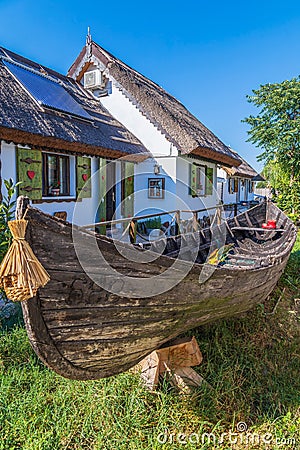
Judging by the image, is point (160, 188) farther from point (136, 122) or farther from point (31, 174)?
point (31, 174)

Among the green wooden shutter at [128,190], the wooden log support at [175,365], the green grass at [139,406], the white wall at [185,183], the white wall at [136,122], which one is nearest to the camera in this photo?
the green grass at [139,406]

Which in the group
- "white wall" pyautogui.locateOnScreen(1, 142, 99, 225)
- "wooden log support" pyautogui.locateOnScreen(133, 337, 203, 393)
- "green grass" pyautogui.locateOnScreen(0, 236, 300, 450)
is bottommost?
"green grass" pyautogui.locateOnScreen(0, 236, 300, 450)

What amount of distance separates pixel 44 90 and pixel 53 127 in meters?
1.74

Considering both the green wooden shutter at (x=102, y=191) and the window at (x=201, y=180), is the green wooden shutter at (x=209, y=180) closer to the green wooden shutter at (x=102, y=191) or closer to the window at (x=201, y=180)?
the window at (x=201, y=180)

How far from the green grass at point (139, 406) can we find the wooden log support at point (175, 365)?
3.6 inches

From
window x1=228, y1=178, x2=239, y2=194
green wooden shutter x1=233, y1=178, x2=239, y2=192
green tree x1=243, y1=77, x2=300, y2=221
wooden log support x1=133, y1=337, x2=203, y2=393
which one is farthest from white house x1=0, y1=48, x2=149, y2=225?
green wooden shutter x1=233, y1=178, x2=239, y2=192

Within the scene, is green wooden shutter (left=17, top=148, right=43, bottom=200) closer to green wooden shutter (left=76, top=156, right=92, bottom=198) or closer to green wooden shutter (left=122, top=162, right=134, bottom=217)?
green wooden shutter (left=76, top=156, right=92, bottom=198)

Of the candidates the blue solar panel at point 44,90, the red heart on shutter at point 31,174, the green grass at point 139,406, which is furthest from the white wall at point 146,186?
the green grass at point 139,406

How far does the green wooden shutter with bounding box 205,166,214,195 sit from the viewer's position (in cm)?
1125

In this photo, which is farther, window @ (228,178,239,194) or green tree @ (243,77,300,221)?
window @ (228,178,239,194)

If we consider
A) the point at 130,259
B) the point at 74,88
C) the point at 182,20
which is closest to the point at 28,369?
the point at 130,259

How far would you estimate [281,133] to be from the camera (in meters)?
15.5

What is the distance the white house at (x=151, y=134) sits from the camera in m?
8.77

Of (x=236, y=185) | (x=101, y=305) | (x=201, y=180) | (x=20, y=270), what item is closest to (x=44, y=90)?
(x=201, y=180)
